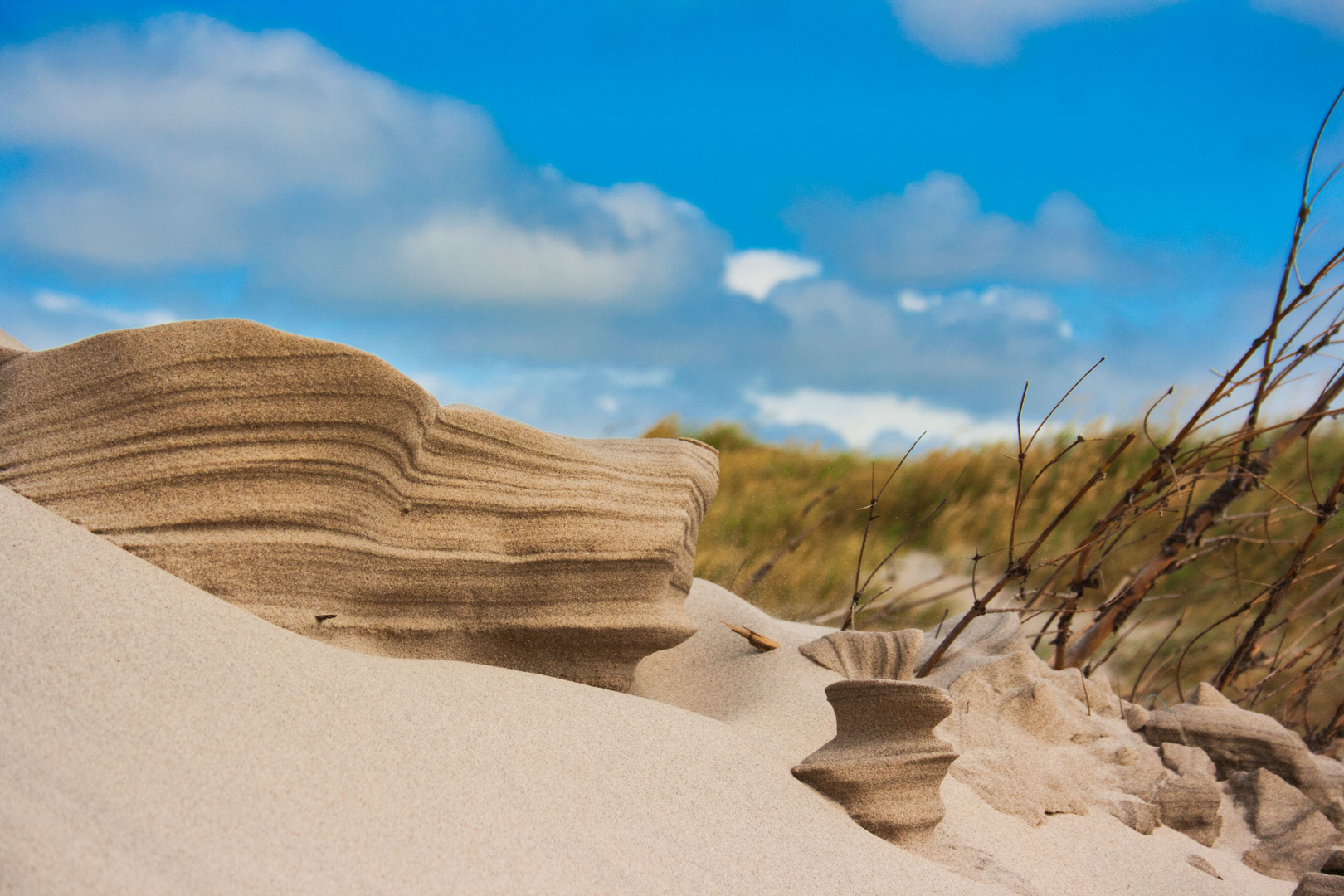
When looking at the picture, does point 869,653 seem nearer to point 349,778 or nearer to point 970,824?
point 970,824

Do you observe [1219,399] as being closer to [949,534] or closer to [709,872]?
[709,872]

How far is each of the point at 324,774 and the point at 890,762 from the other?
1.12 meters

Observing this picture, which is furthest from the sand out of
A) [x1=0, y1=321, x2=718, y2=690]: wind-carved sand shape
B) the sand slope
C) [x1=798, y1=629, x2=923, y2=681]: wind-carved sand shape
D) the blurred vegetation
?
the blurred vegetation

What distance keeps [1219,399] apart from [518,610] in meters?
2.06

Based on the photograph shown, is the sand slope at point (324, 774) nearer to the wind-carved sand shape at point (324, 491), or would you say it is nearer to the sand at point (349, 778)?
the sand at point (349, 778)

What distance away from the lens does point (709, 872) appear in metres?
1.58

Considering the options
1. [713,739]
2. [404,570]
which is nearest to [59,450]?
[404,570]

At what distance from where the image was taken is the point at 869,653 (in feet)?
9.08

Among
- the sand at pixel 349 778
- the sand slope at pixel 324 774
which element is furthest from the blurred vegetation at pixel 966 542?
the sand slope at pixel 324 774

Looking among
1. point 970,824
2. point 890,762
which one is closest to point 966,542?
point 970,824

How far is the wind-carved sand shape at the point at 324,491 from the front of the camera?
204 cm

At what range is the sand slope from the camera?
1271 millimetres

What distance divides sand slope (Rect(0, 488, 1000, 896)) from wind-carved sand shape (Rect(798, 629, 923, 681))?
69 cm

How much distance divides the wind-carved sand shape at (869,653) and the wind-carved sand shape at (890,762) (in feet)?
1.76
